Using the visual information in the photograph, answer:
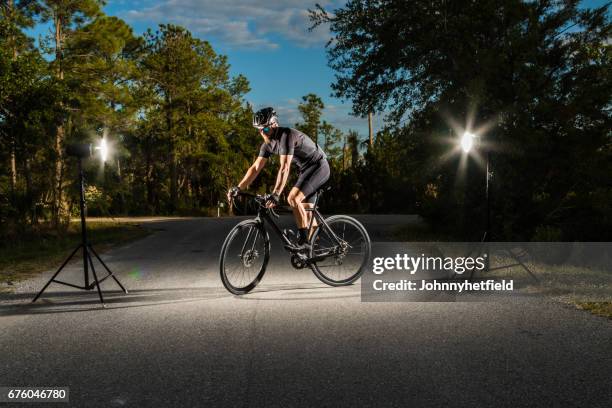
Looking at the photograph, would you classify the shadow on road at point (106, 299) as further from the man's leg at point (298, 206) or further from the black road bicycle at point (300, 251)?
the man's leg at point (298, 206)

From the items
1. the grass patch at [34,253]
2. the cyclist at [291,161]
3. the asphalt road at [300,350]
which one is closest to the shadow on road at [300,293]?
the asphalt road at [300,350]

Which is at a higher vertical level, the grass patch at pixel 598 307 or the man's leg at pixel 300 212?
the man's leg at pixel 300 212

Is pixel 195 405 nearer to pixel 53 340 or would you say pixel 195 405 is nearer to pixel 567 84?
pixel 53 340

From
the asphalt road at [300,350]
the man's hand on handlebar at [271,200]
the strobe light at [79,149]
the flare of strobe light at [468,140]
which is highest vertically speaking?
the flare of strobe light at [468,140]

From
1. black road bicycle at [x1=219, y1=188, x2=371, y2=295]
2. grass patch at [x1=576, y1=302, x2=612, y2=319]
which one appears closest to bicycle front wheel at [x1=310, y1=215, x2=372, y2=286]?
black road bicycle at [x1=219, y1=188, x2=371, y2=295]

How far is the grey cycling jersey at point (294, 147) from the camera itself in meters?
7.77

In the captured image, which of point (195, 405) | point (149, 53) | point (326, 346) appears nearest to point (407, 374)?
Answer: point (326, 346)

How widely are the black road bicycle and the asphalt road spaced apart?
0.30 meters

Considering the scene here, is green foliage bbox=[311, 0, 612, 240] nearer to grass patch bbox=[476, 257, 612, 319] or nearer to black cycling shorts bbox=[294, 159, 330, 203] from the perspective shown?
grass patch bbox=[476, 257, 612, 319]

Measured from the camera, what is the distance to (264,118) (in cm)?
768

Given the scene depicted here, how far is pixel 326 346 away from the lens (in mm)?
5441

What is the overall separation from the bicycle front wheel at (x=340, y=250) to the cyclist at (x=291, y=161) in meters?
0.24

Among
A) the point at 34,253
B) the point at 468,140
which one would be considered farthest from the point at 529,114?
the point at 34,253

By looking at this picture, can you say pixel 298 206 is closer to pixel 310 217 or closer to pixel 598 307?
pixel 310 217
